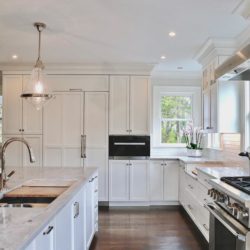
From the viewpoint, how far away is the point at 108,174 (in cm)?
536

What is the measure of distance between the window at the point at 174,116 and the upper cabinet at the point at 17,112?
248 centimetres

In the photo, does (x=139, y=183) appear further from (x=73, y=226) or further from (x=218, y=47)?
(x=73, y=226)

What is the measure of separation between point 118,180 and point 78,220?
105 inches

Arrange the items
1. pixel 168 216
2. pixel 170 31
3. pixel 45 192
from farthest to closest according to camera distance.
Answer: pixel 168 216 < pixel 170 31 < pixel 45 192

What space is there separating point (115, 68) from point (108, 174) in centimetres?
192

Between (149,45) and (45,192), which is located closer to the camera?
(45,192)

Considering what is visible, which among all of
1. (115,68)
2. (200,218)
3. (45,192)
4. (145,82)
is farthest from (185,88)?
(45,192)

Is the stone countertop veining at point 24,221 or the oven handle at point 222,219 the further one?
the oven handle at point 222,219

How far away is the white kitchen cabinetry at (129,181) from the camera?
211 inches

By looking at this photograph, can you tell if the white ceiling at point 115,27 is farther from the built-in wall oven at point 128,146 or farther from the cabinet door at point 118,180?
the cabinet door at point 118,180

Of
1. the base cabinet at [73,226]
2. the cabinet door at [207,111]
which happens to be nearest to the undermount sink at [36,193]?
the base cabinet at [73,226]

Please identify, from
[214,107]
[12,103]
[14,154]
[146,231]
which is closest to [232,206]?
[214,107]

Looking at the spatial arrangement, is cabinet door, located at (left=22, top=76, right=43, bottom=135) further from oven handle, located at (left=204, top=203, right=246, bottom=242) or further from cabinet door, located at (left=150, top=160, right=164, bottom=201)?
oven handle, located at (left=204, top=203, right=246, bottom=242)

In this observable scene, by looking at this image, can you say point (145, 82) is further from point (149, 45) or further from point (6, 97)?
point (6, 97)
